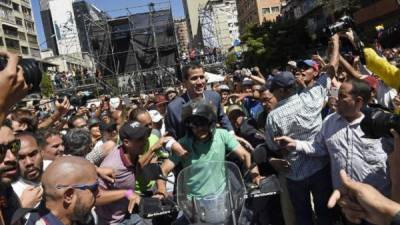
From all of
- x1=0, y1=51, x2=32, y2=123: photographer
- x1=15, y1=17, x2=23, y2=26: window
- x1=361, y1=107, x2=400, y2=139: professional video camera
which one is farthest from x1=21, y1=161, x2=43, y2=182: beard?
x1=15, y1=17, x2=23, y2=26: window

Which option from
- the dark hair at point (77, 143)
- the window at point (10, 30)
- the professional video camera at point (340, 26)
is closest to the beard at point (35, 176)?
the dark hair at point (77, 143)

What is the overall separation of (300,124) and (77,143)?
206 cm

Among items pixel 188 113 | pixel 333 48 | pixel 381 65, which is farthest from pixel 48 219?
pixel 333 48

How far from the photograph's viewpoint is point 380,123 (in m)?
2.01

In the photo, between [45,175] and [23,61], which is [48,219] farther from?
[23,61]

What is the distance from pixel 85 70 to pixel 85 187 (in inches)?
1063

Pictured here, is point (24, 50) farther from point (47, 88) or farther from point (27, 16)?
point (47, 88)

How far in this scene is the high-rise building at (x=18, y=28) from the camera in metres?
64.7

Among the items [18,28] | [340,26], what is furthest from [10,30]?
[340,26]

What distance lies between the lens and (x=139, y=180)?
3.87 metres

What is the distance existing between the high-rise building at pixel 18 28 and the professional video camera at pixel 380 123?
63.7 m

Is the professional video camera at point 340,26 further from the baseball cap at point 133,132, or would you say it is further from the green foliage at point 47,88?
the green foliage at point 47,88

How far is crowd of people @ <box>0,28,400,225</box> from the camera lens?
8.17 ft

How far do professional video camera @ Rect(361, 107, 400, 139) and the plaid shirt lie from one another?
1947 millimetres
